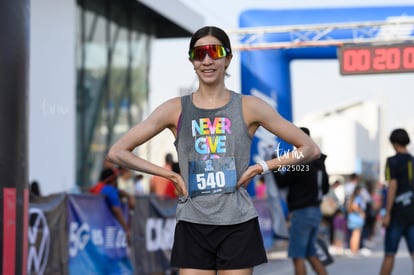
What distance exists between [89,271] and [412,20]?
806 centimetres

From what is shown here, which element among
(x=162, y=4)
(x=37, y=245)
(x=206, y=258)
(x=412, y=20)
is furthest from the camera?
(x=162, y=4)

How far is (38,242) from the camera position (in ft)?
32.7

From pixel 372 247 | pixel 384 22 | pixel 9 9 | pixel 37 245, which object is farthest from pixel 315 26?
pixel 9 9

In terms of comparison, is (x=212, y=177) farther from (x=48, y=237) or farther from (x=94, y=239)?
(x=94, y=239)

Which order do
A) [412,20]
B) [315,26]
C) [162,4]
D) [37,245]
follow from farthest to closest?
[162,4]
[315,26]
[412,20]
[37,245]

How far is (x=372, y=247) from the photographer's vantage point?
2531 centimetres

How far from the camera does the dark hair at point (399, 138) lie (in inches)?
407

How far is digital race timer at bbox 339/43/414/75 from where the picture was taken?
14.7 m

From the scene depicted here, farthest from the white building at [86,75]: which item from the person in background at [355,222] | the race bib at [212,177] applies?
the race bib at [212,177]

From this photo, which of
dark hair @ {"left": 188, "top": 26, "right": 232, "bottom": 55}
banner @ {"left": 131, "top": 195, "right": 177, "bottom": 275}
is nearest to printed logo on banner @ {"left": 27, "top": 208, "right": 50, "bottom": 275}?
banner @ {"left": 131, "top": 195, "right": 177, "bottom": 275}

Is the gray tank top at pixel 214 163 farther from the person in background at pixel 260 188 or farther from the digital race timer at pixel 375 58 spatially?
the person in background at pixel 260 188

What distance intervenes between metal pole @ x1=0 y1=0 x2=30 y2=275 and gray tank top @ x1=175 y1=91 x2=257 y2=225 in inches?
72.1

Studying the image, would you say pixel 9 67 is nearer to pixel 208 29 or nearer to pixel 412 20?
pixel 208 29

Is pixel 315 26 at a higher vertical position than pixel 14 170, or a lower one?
higher
